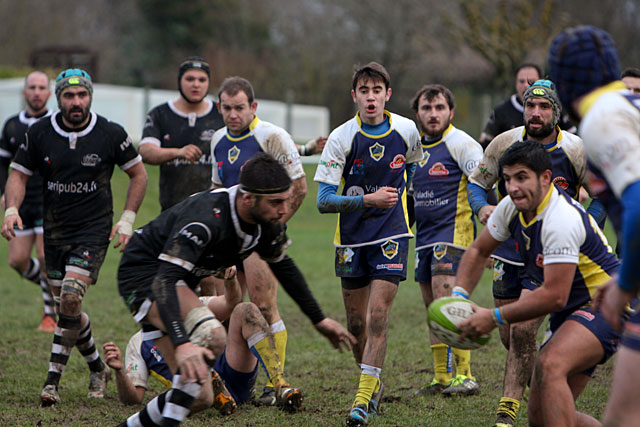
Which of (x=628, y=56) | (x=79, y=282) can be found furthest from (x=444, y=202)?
(x=628, y=56)

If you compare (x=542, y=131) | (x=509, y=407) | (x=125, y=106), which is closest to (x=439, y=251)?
(x=542, y=131)

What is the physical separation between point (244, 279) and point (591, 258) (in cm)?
299

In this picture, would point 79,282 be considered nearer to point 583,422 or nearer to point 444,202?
point 444,202

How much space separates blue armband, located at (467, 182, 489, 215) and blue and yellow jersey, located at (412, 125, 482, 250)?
2.16 feet

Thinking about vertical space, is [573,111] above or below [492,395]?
above

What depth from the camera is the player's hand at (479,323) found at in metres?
4.08

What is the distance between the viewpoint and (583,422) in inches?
169

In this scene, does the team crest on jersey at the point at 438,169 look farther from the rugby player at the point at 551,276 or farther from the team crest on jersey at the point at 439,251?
the rugby player at the point at 551,276

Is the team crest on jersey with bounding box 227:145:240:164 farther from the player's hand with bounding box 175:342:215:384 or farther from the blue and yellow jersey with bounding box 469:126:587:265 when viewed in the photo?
the player's hand with bounding box 175:342:215:384

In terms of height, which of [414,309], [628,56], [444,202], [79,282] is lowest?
[414,309]

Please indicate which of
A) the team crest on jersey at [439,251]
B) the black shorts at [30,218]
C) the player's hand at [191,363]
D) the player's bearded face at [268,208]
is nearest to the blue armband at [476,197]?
the team crest on jersey at [439,251]

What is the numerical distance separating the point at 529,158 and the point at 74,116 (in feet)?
12.5

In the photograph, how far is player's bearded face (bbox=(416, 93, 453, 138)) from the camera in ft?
21.9

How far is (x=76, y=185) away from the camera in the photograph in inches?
253
